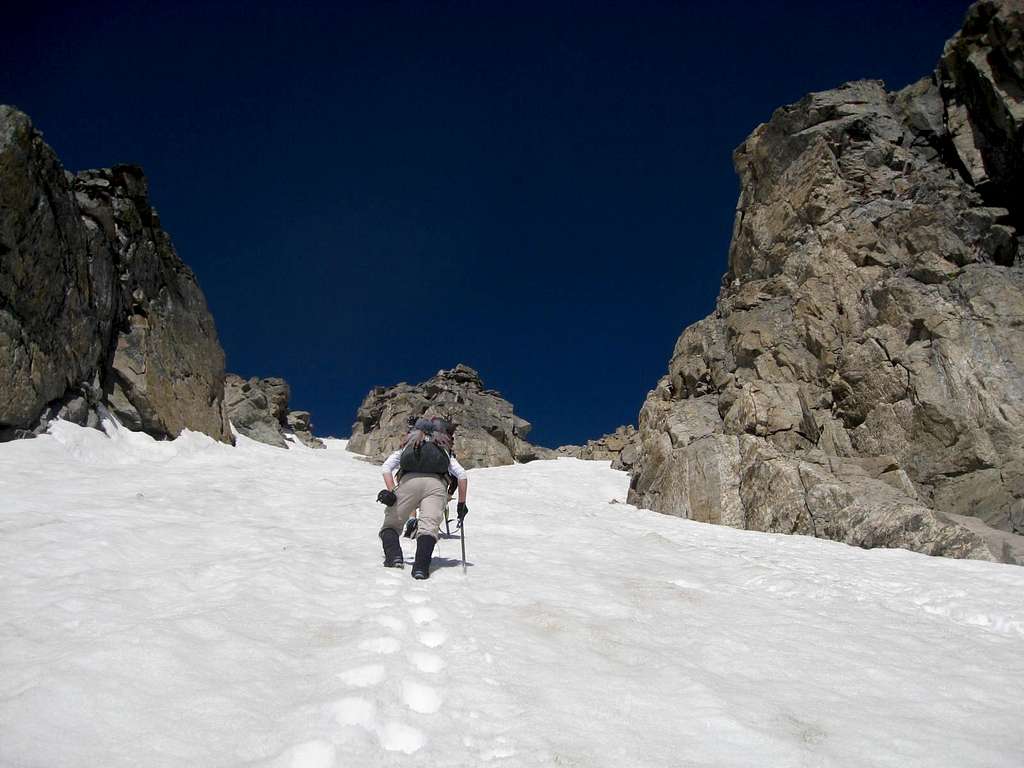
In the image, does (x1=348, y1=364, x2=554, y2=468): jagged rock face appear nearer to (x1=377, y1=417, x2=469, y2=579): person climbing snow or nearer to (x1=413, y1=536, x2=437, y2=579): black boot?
(x1=377, y1=417, x2=469, y2=579): person climbing snow

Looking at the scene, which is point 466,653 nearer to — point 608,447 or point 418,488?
point 418,488

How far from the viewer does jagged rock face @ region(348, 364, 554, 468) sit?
1933 inches

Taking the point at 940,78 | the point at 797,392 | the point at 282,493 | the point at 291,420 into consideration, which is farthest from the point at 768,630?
the point at 291,420

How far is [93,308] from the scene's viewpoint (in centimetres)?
2008

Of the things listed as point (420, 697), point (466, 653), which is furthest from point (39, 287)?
point (420, 697)

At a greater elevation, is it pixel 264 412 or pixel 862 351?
pixel 862 351

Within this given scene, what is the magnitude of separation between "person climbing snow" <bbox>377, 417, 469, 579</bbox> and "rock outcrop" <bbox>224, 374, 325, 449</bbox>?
25.0 metres

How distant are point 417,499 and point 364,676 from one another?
184 inches

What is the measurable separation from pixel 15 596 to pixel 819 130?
123ft

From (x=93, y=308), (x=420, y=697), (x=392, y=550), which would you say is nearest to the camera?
(x=420, y=697)

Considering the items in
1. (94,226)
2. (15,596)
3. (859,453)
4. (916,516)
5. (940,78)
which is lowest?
(15,596)

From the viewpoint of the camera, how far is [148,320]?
23.8 metres

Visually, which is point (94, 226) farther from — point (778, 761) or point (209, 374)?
point (778, 761)

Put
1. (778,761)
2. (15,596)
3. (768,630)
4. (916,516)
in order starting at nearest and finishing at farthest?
(778,761) < (15,596) < (768,630) < (916,516)
